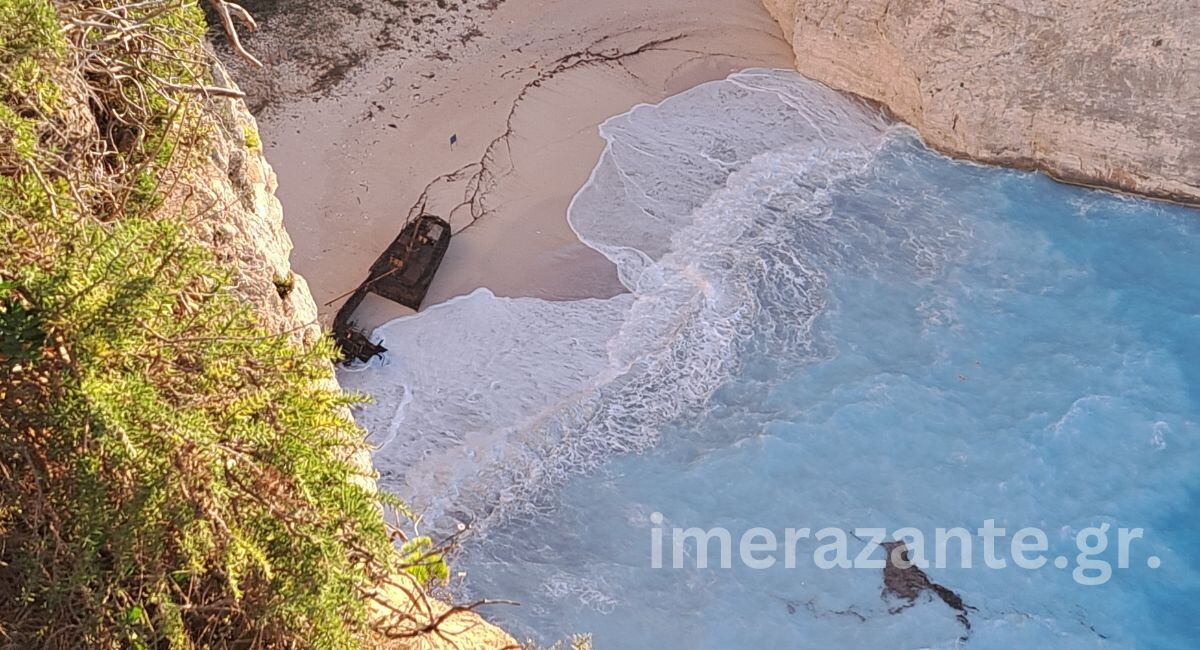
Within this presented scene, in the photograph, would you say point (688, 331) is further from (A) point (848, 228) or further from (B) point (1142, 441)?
(B) point (1142, 441)

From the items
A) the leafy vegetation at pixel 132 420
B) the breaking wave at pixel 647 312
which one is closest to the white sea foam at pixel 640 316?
the breaking wave at pixel 647 312

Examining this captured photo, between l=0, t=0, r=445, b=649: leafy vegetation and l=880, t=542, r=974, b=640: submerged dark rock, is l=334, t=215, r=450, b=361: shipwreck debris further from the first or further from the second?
l=0, t=0, r=445, b=649: leafy vegetation

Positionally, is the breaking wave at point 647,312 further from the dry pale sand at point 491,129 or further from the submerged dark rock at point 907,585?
the submerged dark rock at point 907,585

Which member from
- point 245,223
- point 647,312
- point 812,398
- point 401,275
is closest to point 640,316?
point 647,312

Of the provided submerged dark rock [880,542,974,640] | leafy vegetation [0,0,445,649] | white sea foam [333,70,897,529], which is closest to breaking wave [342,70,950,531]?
white sea foam [333,70,897,529]

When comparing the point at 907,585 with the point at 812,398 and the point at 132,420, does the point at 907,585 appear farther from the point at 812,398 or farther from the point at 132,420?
the point at 132,420

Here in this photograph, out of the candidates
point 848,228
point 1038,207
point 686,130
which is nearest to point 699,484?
point 848,228

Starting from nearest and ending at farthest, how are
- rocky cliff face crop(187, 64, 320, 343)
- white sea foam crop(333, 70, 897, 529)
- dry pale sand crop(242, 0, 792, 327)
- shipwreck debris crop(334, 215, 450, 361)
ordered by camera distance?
rocky cliff face crop(187, 64, 320, 343) < white sea foam crop(333, 70, 897, 529) < shipwreck debris crop(334, 215, 450, 361) < dry pale sand crop(242, 0, 792, 327)
